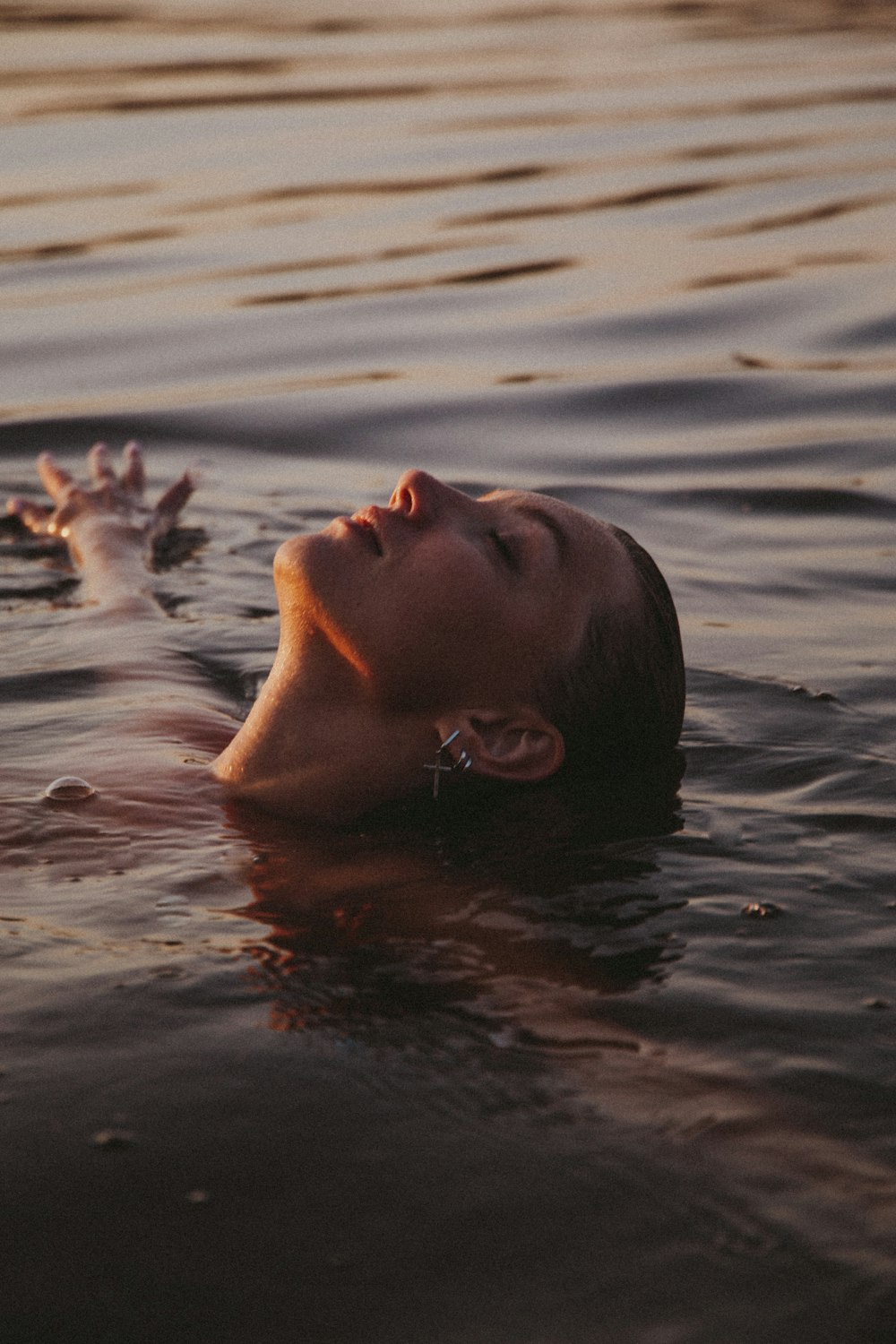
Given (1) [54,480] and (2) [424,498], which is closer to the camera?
(2) [424,498]

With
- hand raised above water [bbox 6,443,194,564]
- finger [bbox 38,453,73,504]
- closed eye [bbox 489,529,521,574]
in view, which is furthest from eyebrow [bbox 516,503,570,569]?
finger [bbox 38,453,73,504]

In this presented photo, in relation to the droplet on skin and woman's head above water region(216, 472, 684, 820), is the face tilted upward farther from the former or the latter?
the droplet on skin

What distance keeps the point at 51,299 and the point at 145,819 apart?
6.85 metres

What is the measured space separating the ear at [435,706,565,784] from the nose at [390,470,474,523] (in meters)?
0.50

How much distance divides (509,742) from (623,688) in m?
0.34

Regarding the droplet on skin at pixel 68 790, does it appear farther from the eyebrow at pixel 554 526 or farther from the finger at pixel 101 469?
the finger at pixel 101 469

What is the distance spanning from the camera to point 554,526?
14.1 ft

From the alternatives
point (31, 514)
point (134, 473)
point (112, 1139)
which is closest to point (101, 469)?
point (134, 473)

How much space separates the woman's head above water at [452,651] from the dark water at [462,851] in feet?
0.66

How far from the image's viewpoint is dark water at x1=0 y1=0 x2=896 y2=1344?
2689mm

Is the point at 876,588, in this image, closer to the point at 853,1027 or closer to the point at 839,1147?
the point at 853,1027

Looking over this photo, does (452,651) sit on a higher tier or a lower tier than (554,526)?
lower

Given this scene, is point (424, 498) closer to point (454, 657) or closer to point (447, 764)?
point (454, 657)

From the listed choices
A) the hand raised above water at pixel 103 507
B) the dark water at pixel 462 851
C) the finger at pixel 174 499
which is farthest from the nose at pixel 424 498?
the finger at pixel 174 499
